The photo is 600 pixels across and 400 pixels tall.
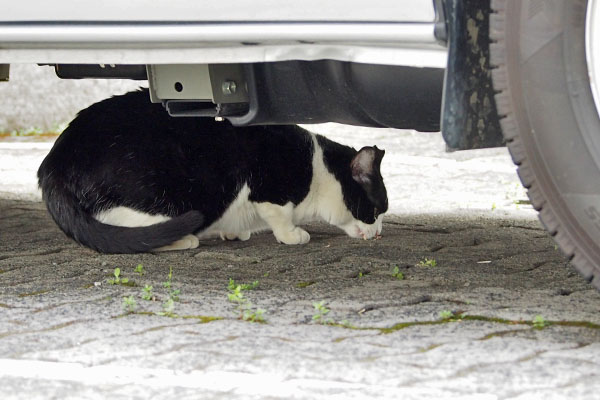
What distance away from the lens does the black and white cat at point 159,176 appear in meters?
3.69

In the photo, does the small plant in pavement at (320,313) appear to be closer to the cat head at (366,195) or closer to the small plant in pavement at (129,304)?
the small plant in pavement at (129,304)

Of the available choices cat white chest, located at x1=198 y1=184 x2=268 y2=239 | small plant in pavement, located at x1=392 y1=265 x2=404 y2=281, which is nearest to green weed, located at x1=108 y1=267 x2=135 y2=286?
small plant in pavement, located at x1=392 y1=265 x2=404 y2=281

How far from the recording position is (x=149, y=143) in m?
3.82

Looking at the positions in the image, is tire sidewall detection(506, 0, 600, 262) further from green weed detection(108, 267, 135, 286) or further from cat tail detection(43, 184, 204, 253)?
cat tail detection(43, 184, 204, 253)

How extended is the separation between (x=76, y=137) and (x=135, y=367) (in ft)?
6.22

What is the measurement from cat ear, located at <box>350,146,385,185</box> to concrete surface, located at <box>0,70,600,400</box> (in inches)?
11.0

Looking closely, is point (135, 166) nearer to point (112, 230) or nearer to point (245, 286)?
point (112, 230)

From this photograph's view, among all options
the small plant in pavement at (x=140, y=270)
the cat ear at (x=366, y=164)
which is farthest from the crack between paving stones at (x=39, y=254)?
the cat ear at (x=366, y=164)

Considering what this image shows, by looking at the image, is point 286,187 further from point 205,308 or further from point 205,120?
point 205,308

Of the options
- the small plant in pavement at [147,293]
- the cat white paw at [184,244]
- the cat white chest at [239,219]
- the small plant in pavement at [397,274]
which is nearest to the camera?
the small plant in pavement at [147,293]

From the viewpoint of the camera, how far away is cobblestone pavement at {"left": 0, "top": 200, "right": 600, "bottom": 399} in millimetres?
2037

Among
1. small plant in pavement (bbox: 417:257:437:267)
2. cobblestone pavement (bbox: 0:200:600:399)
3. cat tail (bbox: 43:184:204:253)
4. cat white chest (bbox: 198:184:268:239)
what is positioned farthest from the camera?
cat white chest (bbox: 198:184:268:239)

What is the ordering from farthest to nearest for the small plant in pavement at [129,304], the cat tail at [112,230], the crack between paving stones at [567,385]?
the cat tail at [112,230] → the small plant in pavement at [129,304] → the crack between paving stones at [567,385]

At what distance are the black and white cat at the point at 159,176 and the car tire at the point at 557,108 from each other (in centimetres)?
165
